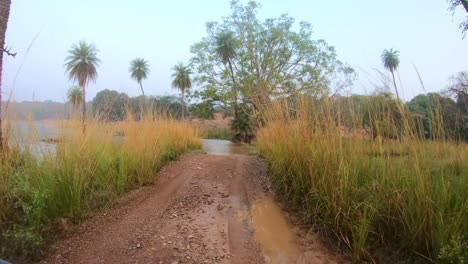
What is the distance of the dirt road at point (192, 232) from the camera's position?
2.85m

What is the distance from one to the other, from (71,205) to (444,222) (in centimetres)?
346

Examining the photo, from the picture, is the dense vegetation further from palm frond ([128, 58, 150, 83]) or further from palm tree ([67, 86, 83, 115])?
palm frond ([128, 58, 150, 83])

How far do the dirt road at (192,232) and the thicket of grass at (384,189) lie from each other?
400mm

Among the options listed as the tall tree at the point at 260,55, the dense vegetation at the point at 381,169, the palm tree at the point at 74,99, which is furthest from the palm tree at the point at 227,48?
the dense vegetation at the point at 381,169

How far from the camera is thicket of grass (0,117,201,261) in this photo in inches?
111

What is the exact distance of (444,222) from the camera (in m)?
2.46

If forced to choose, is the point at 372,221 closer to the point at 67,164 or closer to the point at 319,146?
the point at 319,146

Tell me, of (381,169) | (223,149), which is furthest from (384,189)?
(223,149)

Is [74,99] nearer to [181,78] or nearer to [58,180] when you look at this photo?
[58,180]

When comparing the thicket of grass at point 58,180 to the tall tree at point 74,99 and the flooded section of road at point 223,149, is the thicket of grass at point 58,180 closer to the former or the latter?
the tall tree at point 74,99

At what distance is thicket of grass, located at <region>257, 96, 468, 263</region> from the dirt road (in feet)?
1.31

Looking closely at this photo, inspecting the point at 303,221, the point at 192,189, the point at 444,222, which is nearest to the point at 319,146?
the point at 303,221

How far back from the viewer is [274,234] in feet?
11.2

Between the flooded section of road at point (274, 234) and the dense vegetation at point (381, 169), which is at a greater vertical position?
the dense vegetation at point (381, 169)
